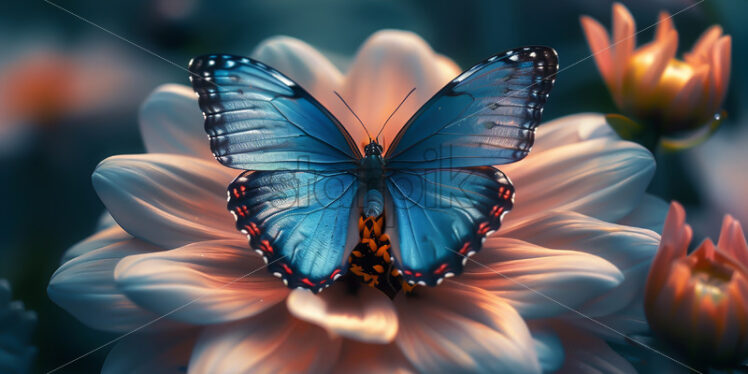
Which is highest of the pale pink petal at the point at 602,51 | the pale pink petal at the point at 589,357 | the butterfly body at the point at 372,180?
the pale pink petal at the point at 602,51

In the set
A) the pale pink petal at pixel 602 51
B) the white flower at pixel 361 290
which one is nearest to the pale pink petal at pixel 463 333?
the white flower at pixel 361 290

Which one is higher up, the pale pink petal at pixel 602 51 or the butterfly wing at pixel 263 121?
the pale pink petal at pixel 602 51

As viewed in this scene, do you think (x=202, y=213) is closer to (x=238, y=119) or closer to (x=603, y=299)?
(x=238, y=119)

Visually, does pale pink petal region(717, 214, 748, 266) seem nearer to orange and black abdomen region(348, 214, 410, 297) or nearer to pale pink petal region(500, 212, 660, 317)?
pale pink petal region(500, 212, 660, 317)

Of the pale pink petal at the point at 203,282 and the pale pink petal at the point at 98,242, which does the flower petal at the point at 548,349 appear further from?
the pale pink petal at the point at 98,242

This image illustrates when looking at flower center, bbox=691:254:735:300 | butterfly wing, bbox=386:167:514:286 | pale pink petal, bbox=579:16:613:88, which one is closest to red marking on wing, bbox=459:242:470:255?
butterfly wing, bbox=386:167:514:286

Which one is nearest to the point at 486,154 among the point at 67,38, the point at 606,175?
the point at 606,175

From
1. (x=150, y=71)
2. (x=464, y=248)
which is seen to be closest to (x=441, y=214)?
(x=464, y=248)
